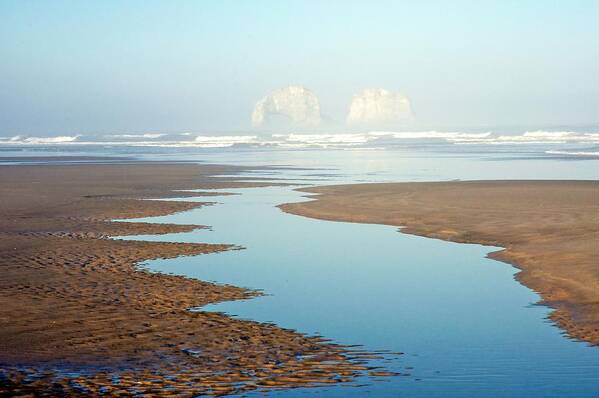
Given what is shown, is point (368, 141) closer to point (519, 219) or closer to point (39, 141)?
point (39, 141)

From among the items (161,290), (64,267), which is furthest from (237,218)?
(161,290)

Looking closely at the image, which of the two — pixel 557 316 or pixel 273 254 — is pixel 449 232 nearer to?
pixel 273 254

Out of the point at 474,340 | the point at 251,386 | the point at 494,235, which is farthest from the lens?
the point at 494,235

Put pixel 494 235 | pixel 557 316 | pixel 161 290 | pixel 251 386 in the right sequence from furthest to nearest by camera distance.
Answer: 1. pixel 494 235
2. pixel 161 290
3. pixel 557 316
4. pixel 251 386

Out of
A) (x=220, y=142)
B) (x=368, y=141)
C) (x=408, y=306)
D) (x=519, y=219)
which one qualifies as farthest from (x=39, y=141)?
(x=408, y=306)

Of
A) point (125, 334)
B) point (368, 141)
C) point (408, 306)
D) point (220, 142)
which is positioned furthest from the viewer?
point (220, 142)

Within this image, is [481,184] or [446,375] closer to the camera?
[446,375]
